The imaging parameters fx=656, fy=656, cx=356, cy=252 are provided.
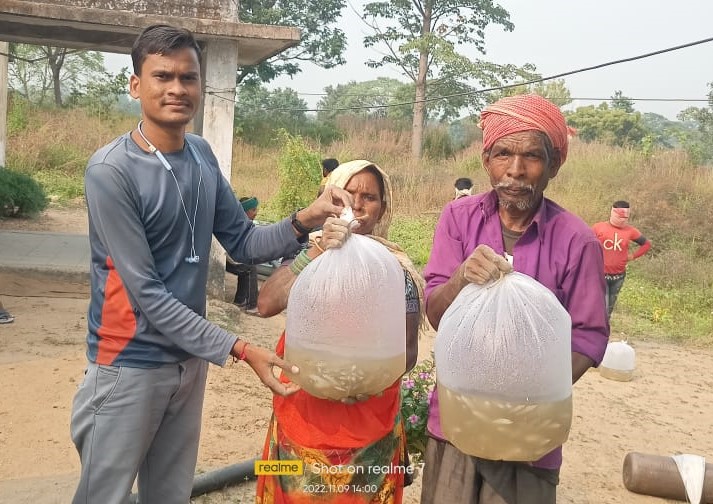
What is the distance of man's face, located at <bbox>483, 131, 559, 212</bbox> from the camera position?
69.9 inches

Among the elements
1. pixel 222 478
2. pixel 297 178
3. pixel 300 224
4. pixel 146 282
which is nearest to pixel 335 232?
pixel 300 224

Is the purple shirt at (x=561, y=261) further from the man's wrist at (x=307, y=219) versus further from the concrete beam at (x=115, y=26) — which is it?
the concrete beam at (x=115, y=26)

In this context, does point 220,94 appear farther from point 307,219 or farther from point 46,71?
point 46,71

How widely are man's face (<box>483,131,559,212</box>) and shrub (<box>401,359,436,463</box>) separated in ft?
4.61

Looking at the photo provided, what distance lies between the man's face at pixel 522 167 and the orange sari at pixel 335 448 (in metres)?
0.76

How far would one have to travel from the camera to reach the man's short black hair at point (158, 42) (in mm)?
1847

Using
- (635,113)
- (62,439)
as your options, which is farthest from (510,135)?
(635,113)

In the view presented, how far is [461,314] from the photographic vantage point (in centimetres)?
169

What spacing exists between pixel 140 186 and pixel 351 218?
0.60 meters

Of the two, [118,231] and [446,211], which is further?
[446,211]

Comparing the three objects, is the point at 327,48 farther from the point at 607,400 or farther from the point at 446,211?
the point at 446,211

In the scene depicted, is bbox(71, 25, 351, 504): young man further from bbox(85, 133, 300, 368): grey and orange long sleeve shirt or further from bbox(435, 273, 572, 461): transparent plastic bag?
bbox(435, 273, 572, 461): transparent plastic bag

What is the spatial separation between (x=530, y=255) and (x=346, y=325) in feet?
1.79

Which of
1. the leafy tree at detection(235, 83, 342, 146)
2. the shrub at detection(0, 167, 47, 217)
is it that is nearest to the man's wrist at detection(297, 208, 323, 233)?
the shrub at detection(0, 167, 47, 217)
